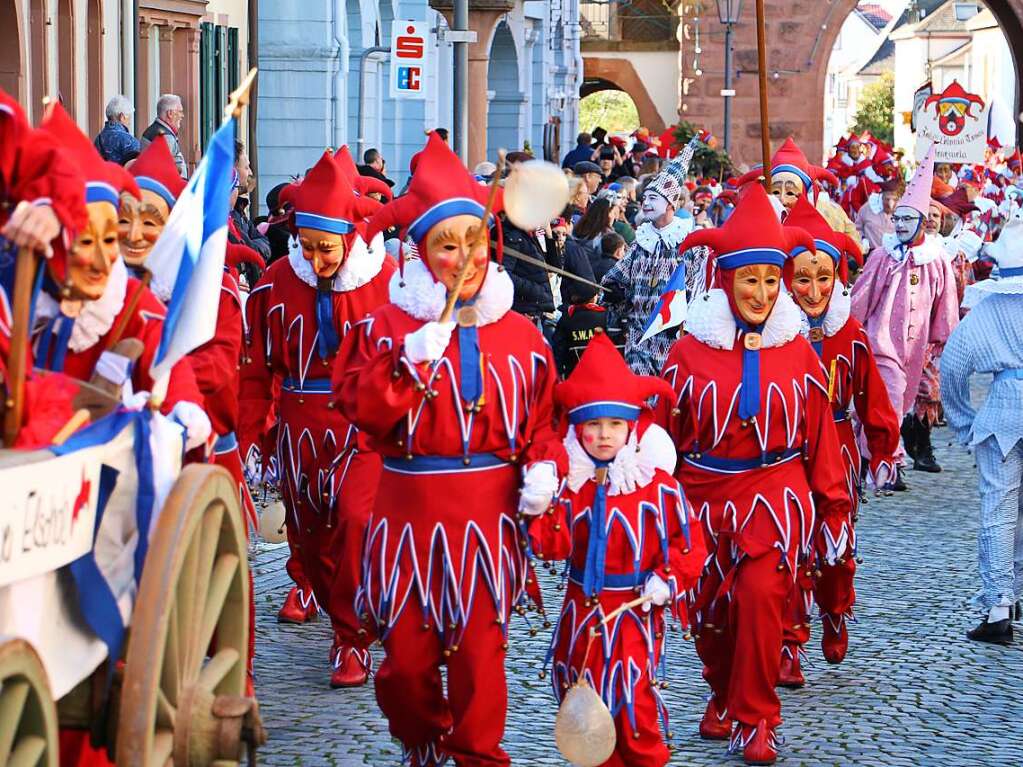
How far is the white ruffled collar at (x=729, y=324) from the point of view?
7.38m

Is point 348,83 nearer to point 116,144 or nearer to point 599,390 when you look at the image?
point 116,144

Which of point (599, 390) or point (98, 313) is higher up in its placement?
point (98, 313)

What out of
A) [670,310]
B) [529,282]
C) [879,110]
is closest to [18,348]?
[670,310]

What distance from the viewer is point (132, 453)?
5016 millimetres

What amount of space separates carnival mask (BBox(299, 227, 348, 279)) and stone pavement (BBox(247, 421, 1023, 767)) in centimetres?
150

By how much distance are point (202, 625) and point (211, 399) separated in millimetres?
1645

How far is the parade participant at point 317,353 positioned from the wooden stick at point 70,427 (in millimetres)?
3359

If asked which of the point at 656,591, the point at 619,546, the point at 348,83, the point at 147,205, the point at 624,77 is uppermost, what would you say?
the point at 624,77

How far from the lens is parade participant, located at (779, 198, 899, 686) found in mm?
8359

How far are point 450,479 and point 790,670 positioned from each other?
8.31ft

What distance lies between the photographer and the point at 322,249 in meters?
8.27

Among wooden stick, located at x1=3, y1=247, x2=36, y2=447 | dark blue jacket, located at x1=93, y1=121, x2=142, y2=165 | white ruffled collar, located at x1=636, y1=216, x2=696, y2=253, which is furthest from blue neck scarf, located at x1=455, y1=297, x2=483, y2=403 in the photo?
dark blue jacket, located at x1=93, y1=121, x2=142, y2=165

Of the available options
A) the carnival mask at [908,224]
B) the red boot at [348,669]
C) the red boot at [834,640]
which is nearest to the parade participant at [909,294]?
the carnival mask at [908,224]

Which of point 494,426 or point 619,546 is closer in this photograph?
point 494,426
